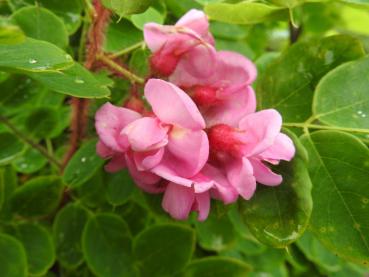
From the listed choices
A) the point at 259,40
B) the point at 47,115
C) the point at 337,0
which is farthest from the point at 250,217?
the point at 259,40

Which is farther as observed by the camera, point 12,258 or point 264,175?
point 12,258

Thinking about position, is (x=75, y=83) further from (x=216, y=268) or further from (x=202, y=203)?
(x=216, y=268)

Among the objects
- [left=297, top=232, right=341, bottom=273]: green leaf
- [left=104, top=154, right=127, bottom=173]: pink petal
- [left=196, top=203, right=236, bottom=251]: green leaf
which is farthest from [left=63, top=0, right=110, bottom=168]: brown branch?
[left=297, top=232, right=341, bottom=273]: green leaf

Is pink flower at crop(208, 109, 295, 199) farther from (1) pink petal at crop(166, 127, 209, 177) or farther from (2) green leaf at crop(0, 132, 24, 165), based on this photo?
(2) green leaf at crop(0, 132, 24, 165)

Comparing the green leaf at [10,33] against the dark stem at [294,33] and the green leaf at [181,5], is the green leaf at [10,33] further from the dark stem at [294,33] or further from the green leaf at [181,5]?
the dark stem at [294,33]

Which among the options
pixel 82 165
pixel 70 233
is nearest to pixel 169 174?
pixel 82 165

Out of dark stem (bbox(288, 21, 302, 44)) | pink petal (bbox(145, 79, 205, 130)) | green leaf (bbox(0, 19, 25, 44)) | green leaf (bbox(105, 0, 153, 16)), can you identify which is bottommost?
dark stem (bbox(288, 21, 302, 44))

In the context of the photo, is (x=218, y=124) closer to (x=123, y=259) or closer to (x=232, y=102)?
(x=232, y=102)
